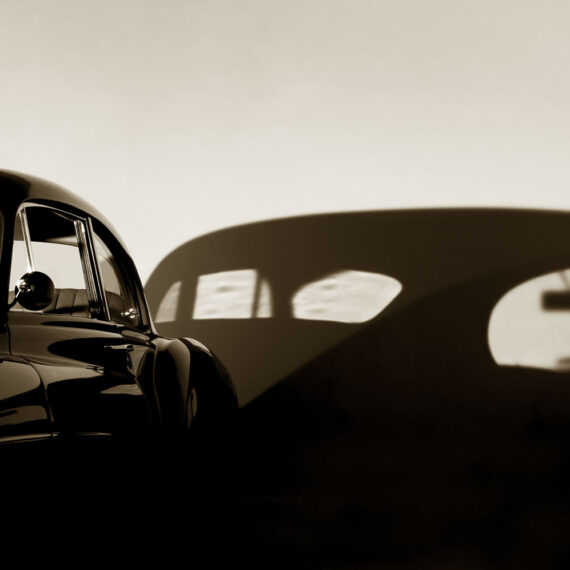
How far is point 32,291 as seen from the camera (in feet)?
5.42

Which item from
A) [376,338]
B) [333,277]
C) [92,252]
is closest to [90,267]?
[92,252]

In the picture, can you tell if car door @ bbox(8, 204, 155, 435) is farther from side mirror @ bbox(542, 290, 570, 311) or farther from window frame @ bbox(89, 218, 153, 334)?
side mirror @ bbox(542, 290, 570, 311)

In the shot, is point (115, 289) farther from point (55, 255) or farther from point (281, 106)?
point (281, 106)

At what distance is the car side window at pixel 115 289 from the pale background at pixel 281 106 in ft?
7.88

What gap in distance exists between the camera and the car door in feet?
5.47

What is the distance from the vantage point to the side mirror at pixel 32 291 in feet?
5.41

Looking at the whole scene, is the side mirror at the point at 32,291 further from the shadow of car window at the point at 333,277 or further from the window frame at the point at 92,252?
the shadow of car window at the point at 333,277

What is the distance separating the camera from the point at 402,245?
15.9 feet

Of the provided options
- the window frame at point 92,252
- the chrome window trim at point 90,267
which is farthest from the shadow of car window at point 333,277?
the chrome window trim at point 90,267

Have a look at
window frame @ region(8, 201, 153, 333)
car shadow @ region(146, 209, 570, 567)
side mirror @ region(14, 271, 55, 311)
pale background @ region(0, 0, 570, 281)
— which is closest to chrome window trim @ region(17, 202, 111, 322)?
window frame @ region(8, 201, 153, 333)

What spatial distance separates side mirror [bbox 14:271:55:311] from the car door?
8cm

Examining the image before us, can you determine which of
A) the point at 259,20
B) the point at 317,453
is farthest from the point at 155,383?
the point at 259,20

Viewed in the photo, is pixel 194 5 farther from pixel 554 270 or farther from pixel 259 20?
pixel 554 270

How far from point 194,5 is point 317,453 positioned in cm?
378
